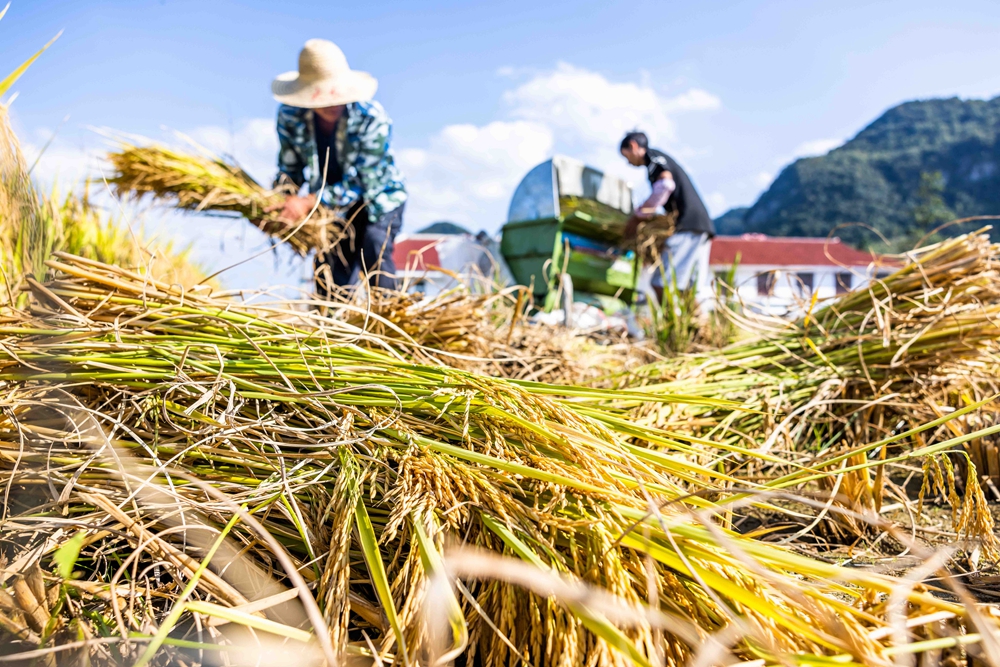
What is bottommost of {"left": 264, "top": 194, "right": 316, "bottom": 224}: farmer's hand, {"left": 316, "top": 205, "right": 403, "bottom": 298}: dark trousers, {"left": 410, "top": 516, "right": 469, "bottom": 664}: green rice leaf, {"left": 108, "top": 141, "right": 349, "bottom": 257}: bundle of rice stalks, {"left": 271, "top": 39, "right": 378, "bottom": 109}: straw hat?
{"left": 410, "top": 516, "right": 469, "bottom": 664}: green rice leaf

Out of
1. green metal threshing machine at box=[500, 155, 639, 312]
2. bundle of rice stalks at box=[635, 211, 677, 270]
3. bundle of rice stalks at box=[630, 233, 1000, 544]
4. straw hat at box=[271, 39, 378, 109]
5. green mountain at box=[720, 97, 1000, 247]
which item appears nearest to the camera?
bundle of rice stalks at box=[630, 233, 1000, 544]

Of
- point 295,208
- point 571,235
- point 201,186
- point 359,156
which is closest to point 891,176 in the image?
point 571,235

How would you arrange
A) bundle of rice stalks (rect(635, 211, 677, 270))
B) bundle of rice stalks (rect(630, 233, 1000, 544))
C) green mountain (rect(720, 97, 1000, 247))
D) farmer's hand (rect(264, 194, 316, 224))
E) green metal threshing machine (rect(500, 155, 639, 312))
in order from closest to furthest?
1. bundle of rice stalks (rect(630, 233, 1000, 544))
2. farmer's hand (rect(264, 194, 316, 224))
3. bundle of rice stalks (rect(635, 211, 677, 270))
4. green metal threshing machine (rect(500, 155, 639, 312))
5. green mountain (rect(720, 97, 1000, 247))

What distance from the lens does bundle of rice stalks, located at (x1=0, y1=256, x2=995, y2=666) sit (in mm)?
641

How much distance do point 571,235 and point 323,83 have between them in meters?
3.22

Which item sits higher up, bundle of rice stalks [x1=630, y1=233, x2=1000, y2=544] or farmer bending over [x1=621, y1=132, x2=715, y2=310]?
farmer bending over [x1=621, y1=132, x2=715, y2=310]

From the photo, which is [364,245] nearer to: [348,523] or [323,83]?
[323,83]

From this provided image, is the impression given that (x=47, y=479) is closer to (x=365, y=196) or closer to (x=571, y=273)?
(x=365, y=196)

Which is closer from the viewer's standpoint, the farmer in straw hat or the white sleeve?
the farmer in straw hat

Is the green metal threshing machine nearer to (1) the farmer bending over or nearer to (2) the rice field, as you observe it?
(1) the farmer bending over

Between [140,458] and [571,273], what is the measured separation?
489 cm

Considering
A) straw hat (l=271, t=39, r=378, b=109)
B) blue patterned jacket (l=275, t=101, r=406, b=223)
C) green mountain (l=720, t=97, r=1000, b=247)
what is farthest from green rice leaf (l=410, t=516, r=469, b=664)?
green mountain (l=720, t=97, r=1000, b=247)

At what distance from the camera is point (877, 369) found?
6.18 feet

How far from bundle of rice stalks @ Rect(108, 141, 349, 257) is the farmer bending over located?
116 inches
